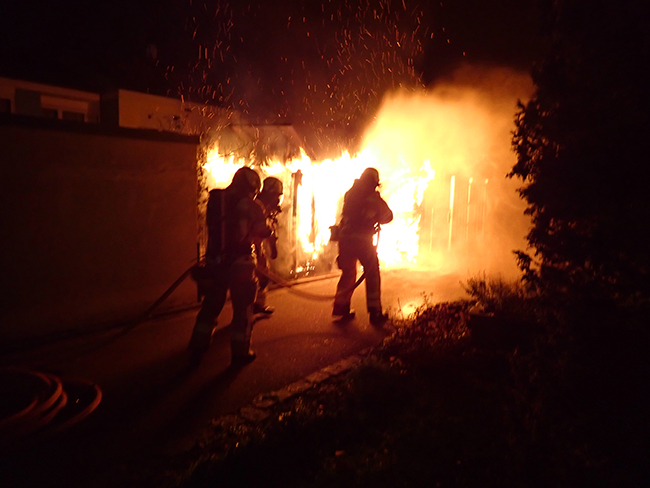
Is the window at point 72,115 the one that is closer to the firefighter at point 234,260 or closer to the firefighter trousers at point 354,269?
the firefighter trousers at point 354,269

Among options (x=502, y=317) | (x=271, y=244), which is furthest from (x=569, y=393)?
(x=271, y=244)

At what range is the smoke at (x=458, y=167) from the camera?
1157 cm

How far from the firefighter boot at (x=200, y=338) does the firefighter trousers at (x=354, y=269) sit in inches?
85.4

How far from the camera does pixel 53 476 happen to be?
2.90 metres

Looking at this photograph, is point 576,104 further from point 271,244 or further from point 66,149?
point 66,149

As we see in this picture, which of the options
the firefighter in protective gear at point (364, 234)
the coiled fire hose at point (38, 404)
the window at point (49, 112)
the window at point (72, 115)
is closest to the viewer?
the coiled fire hose at point (38, 404)

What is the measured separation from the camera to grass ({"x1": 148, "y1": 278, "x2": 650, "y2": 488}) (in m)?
2.79

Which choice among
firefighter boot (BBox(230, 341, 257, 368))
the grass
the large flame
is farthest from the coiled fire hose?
the large flame

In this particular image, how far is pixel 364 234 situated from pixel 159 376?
10.3ft

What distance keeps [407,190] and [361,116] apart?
4.11 meters

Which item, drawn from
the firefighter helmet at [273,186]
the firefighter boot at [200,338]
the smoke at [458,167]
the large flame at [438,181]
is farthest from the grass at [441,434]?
the smoke at [458,167]

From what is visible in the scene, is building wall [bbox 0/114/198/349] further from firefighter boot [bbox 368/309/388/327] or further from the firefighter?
firefighter boot [bbox 368/309/388/327]

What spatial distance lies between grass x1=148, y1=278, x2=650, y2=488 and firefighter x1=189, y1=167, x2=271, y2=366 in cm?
104

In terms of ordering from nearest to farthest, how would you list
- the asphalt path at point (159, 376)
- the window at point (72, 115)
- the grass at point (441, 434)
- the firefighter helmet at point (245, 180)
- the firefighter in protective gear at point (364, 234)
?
the grass at point (441, 434) < the asphalt path at point (159, 376) < the firefighter helmet at point (245, 180) < the firefighter in protective gear at point (364, 234) < the window at point (72, 115)
